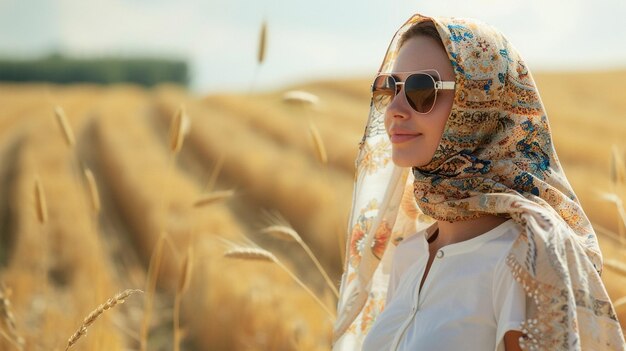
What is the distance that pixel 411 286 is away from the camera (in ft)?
4.93

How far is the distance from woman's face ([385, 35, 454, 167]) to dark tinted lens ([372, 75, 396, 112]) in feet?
0.07

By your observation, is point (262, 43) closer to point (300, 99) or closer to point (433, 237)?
point (300, 99)

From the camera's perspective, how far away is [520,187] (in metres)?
1.37

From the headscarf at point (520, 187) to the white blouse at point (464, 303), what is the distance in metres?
0.04

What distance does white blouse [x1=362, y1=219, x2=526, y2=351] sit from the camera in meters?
1.29

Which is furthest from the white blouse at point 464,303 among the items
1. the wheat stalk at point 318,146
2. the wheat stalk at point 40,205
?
the wheat stalk at point 40,205

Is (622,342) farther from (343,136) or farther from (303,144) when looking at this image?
(303,144)

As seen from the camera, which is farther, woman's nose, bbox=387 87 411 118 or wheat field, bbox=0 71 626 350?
wheat field, bbox=0 71 626 350

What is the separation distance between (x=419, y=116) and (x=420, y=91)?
0.16 ft

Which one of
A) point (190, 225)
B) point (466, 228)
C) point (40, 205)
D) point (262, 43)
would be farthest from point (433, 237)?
point (190, 225)

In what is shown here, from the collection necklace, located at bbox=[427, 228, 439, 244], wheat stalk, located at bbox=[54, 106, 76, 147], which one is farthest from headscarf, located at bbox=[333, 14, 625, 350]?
wheat stalk, located at bbox=[54, 106, 76, 147]

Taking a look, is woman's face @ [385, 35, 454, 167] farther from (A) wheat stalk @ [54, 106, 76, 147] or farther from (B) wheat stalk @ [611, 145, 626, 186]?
(A) wheat stalk @ [54, 106, 76, 147]

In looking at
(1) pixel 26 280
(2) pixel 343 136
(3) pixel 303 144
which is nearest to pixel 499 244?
(1) pixel 26 280

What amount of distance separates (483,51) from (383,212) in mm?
510
